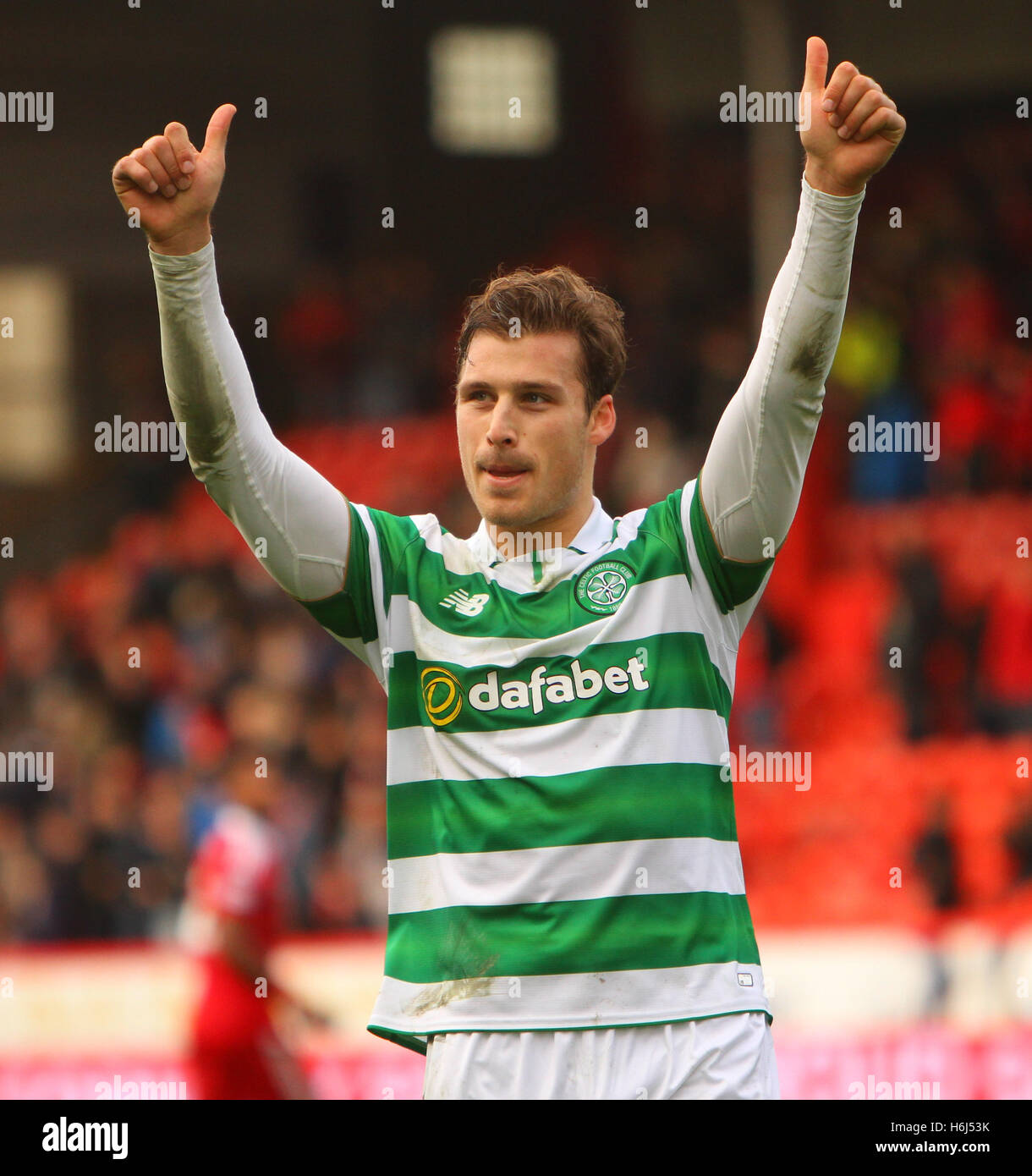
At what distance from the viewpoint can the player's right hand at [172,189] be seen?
8.62 feet

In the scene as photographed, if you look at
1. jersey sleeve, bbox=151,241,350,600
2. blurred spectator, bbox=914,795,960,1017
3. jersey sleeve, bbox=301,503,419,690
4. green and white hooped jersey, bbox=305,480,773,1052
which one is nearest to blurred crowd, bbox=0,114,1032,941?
blurred spectator, bbox=914,795,960,1017

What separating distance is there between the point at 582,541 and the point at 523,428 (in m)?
0.23

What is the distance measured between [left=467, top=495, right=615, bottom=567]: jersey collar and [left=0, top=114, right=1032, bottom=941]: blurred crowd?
6.27m

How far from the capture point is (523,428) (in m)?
2.88

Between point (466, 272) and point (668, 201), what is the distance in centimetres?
220

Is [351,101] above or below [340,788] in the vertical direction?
above

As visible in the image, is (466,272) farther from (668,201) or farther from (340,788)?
(340,788)

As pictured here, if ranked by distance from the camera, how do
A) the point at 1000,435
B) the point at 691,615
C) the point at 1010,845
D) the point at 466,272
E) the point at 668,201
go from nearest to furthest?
the point at 691,615 → the point at 1010,845 → the point at 1000,435 → the point at 668,201 → the point at 466,272

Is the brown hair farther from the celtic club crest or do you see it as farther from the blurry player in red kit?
the blurry player in red kit

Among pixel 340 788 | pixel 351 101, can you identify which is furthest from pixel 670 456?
pixel 351 101

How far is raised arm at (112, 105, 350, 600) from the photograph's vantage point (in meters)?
2.66

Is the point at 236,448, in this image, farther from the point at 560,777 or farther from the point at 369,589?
the point at 560,777

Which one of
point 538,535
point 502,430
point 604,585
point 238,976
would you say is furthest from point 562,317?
point 238,976

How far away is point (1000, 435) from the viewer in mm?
10859
